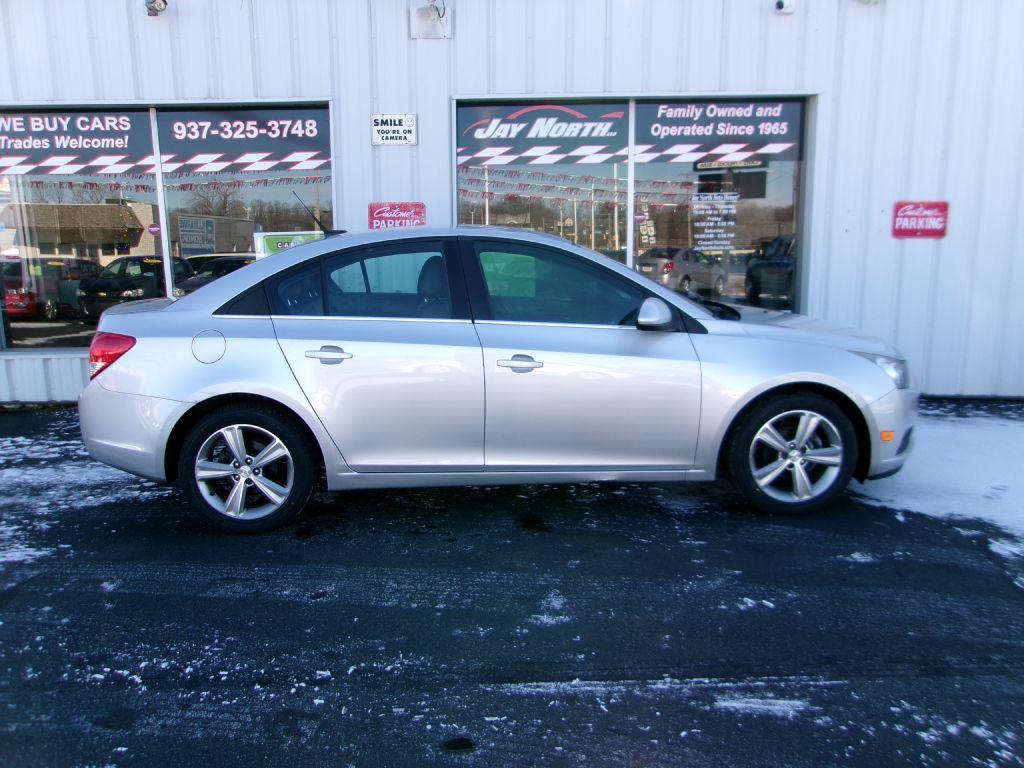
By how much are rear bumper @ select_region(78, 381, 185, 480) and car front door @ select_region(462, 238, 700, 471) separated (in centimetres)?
172

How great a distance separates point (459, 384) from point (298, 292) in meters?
1.04

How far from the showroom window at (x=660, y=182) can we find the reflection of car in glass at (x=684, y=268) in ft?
0.03

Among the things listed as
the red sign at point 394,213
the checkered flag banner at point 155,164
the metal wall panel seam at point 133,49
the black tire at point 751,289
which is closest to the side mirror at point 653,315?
the red sign at point 394,213

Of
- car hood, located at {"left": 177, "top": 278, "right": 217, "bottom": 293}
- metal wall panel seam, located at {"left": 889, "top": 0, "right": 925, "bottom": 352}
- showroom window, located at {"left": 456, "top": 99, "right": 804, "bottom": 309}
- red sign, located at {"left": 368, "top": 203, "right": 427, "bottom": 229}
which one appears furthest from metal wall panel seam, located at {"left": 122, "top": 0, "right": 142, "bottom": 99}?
metal wall panel seam, located at {"left": 889, "top": 0, "right": 925, "bottom": 352}

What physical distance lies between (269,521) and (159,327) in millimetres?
1200

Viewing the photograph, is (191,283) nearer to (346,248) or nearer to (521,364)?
(346,248)

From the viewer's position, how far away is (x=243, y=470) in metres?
4.05

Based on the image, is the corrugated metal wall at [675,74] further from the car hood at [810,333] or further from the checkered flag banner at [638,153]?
the car hood at [810,333]

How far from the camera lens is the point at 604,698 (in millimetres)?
2711

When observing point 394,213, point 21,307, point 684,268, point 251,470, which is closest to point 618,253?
point 684,268

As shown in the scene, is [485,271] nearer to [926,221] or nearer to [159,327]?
[159,327]

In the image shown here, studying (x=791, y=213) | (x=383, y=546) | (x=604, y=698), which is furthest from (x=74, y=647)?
(x=791, y=213)

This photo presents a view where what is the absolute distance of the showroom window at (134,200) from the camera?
7.38 meters

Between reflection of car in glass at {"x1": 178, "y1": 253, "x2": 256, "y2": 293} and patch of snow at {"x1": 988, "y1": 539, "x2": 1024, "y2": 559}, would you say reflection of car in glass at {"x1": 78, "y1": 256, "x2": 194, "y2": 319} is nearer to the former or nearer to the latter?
reflection of car in glass at {"x1": 178, "y1": 253, "x2": 256, "y2": 293}
